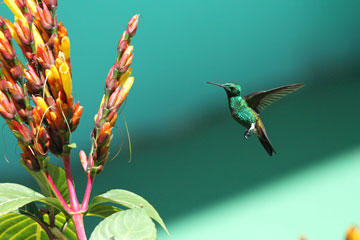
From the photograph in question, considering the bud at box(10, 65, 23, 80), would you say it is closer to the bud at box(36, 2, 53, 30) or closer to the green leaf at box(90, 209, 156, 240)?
the bud at box(36, 2, 53, 30)

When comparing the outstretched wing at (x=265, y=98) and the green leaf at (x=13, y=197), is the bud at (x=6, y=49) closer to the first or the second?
the green leaf at (x=13, y=197)

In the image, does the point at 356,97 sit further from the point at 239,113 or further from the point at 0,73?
the point at 0,73

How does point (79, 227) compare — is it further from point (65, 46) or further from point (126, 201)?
point (65, 46)

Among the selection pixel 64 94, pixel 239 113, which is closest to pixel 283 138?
pixel 239 113

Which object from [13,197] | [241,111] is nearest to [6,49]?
[13,197]

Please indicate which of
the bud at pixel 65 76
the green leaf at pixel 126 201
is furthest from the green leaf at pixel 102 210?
the bud at pixel 65 76
